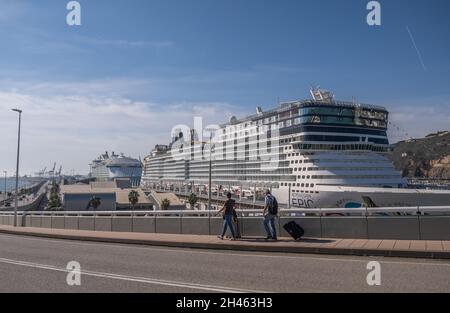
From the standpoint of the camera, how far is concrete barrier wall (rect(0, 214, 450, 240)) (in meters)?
11.9

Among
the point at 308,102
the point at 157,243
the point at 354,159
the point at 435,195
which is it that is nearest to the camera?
the point at 157,243

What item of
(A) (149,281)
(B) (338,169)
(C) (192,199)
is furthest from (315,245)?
(C) (192,199)

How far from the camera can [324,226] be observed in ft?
43.4

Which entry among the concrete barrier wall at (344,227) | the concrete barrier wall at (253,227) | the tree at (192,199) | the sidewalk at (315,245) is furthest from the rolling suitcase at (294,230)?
the tree at (192,199)

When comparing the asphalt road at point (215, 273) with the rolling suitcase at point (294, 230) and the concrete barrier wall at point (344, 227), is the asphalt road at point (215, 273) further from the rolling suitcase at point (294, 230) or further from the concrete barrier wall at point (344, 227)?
the concrete barrier wall at point (344, 227)

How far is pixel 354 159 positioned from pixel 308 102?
10542 mm

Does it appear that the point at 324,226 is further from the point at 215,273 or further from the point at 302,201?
the point at 302,201

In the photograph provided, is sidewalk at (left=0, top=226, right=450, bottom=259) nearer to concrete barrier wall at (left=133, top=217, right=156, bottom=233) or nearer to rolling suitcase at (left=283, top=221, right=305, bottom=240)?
rolling suitcase at (left=283, top=221, right=305, bottom=240)

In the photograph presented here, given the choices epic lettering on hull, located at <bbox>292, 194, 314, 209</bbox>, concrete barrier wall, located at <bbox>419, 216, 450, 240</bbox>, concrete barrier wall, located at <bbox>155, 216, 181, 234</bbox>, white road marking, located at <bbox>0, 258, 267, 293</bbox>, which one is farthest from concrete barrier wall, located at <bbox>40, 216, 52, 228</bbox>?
epic lettering on hull, located at <bbox>292, 194, 314, 209</bbox>

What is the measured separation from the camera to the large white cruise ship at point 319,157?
142ft

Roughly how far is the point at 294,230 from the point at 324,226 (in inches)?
39.1
